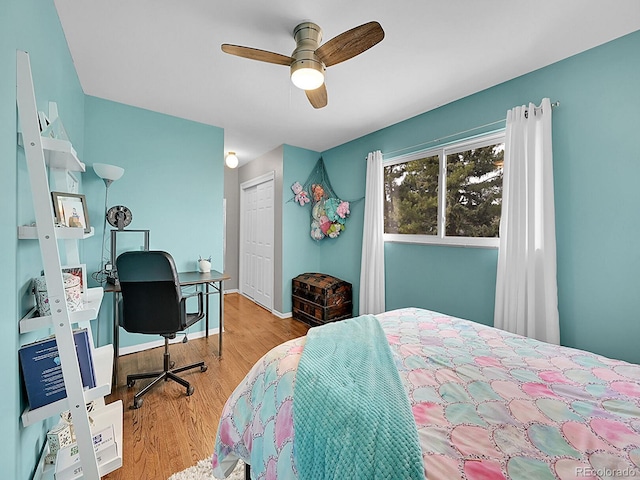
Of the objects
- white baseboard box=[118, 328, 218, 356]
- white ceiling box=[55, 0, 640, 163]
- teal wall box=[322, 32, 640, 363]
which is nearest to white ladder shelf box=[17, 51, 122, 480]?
white ceiling box=[55, 0, 640, 163]

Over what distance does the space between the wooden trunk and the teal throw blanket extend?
235 centimetres

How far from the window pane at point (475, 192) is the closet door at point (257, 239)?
2.56 m

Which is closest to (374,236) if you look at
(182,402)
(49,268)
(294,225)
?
(294,225)

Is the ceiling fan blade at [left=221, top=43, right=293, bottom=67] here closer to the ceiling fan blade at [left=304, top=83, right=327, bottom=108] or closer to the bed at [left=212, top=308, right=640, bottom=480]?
the ceiling fan blade at [left=304, top=83, right=327, bottom=108]

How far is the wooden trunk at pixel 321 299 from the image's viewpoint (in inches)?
140

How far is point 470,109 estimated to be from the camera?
8.27 feet

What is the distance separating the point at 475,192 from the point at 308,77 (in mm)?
1818

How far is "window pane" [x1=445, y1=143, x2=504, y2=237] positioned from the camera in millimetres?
2420

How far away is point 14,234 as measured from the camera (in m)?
1.02

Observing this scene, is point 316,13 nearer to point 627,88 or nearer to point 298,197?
point 627,88

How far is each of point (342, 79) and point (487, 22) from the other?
40.5 inches

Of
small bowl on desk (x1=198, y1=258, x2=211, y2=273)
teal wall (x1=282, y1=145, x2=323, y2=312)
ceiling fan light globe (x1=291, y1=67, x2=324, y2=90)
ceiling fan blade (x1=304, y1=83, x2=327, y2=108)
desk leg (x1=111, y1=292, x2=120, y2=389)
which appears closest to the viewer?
ceiling fan light globe (x1=291, y1=67, x2=324, y2=90)

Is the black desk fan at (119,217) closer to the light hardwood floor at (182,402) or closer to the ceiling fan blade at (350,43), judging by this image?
the light hardwood floor at (182,402)

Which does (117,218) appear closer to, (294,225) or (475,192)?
(294,225)
